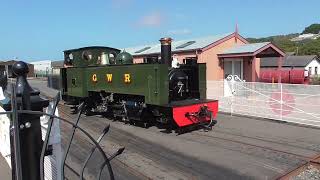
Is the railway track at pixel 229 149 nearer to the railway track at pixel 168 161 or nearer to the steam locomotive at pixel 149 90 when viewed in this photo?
the railway track at pixel 168 161

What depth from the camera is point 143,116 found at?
13094mm

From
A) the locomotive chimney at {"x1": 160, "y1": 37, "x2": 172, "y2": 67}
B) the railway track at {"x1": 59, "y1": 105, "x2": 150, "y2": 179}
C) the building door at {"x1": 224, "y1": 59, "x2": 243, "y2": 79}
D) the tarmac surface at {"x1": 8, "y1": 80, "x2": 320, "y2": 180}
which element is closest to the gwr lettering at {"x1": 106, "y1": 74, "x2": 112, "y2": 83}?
the tarmac surface at {"x1": 8, "y1": 80, "x2": 320, "y2": 180}

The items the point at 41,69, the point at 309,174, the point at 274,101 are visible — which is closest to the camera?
the point at 309,174

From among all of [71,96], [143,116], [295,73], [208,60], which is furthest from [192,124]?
[295,73]

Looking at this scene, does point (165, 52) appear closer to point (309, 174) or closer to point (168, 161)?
point (168, 161)

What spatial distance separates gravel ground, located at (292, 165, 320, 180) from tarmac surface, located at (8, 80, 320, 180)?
33 cm

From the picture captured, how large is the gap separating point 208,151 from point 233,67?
18100 millimetres

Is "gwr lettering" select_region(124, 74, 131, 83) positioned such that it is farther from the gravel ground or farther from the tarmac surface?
the gravel ground

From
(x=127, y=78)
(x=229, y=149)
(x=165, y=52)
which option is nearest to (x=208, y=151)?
(x=229, y=149)

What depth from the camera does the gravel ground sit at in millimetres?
7017

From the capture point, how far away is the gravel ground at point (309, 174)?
7.02m

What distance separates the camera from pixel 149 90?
1220 centimetres

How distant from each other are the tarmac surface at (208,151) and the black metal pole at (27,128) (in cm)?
497

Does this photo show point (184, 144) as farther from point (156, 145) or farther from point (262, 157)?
point (262, 157)
